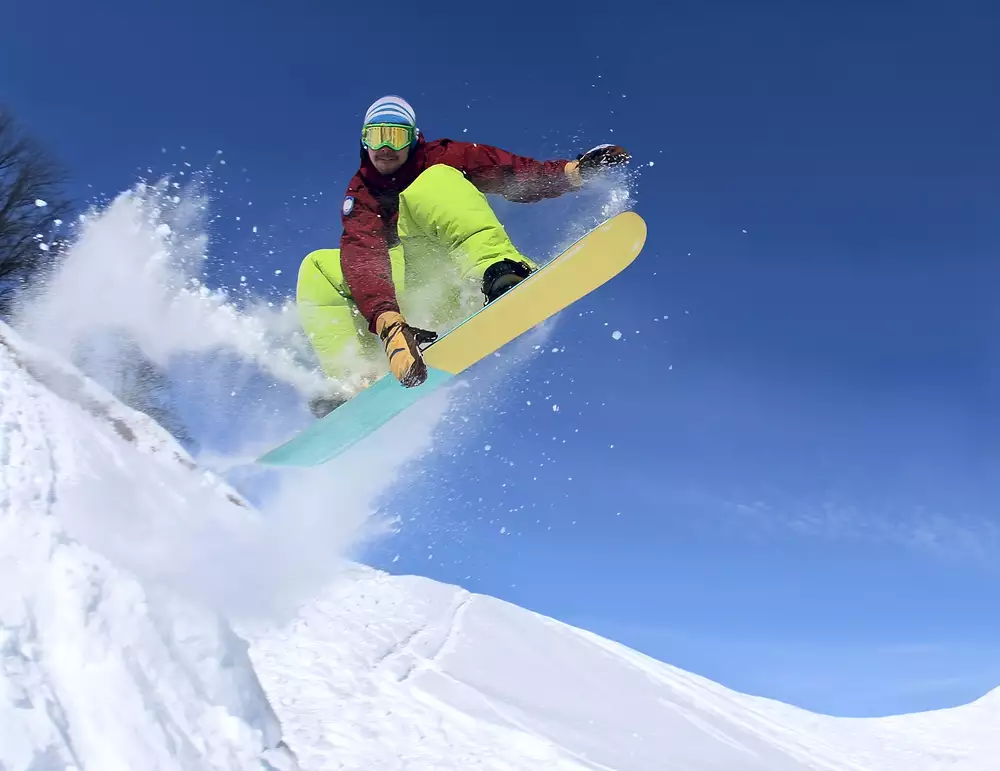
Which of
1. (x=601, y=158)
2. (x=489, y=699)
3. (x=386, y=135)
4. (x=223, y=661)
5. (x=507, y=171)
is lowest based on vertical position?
(x=223, y=661)

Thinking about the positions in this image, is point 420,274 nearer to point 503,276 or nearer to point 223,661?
point 503,276

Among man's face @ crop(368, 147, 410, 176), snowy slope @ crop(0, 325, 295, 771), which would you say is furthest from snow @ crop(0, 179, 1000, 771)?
man's face @ crop(368, 147, 410, 176)

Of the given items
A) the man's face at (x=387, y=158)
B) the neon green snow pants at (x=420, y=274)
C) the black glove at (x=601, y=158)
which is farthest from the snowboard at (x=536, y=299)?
the man's face at (x=387, y=158)

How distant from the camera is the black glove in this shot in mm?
5504

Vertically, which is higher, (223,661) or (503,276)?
(503,276)

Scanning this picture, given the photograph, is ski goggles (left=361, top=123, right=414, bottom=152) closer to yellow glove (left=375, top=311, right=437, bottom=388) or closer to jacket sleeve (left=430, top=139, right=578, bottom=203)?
jacket sleeve (left=430, top=139, right=578, bottom=203)

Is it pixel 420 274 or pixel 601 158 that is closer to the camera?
pixel 601 158

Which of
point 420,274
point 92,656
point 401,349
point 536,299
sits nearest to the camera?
point 92,656

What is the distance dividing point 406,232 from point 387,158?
54 cm

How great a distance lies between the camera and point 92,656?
122 inches

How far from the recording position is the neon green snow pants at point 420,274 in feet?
16.2

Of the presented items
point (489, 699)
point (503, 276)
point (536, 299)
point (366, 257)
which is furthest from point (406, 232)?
point (489, 699)

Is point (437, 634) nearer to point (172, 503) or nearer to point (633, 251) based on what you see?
point (172, 503)

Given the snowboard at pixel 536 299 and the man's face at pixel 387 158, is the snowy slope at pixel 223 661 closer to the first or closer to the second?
the snowboard at pixel 536 299
